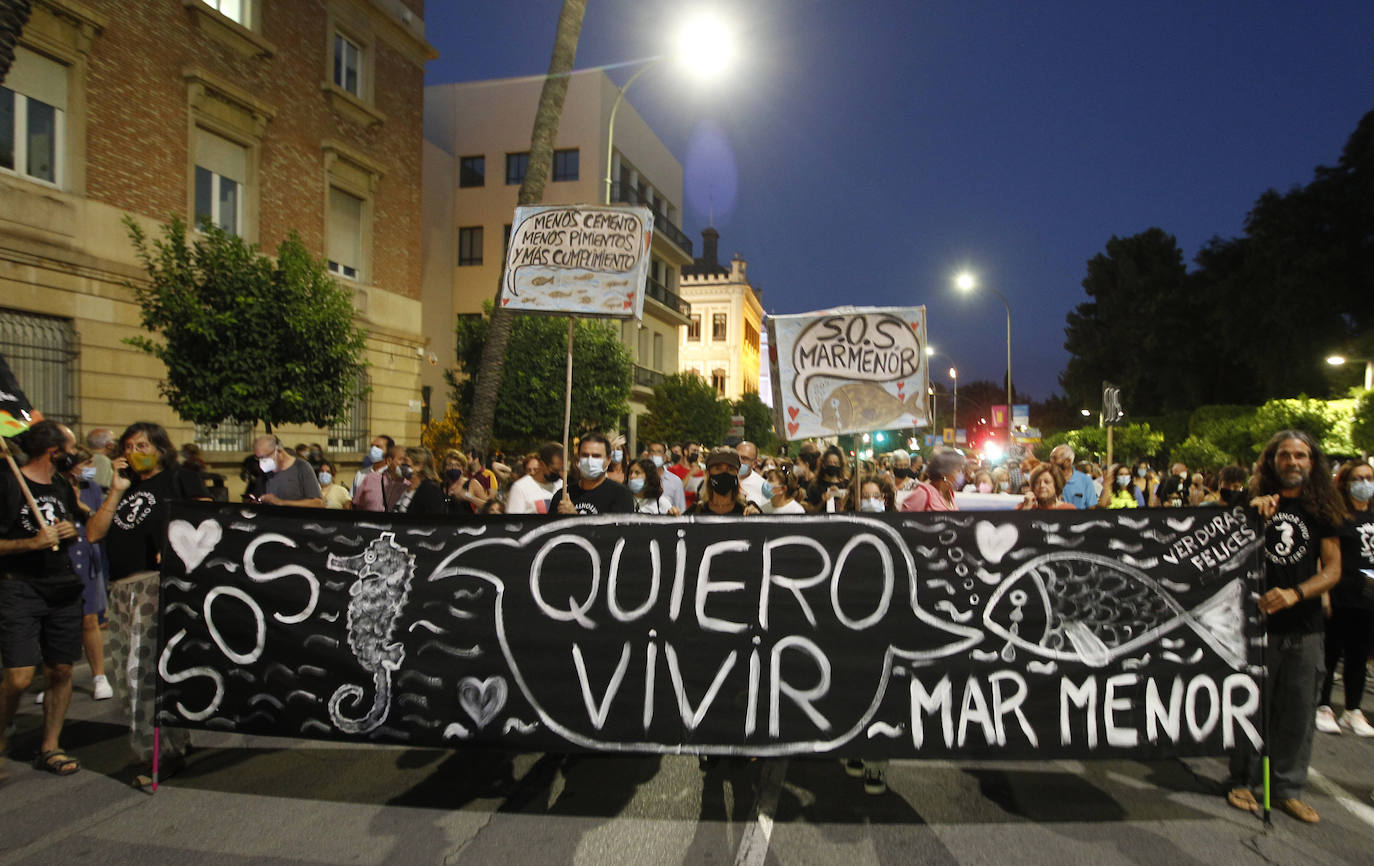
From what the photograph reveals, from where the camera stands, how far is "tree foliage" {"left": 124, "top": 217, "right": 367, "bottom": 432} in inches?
467

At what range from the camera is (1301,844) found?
12.1 feet

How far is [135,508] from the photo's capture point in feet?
16.9

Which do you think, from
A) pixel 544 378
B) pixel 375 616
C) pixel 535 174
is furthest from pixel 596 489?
pixel 544 378

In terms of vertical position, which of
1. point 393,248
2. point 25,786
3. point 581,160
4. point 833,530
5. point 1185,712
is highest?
point 581,160

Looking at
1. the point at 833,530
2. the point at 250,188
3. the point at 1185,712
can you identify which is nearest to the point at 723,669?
the point at 833,530

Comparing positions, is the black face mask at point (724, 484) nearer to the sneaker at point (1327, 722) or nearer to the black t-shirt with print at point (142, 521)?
the black t-shirt with print at point (142, 521)

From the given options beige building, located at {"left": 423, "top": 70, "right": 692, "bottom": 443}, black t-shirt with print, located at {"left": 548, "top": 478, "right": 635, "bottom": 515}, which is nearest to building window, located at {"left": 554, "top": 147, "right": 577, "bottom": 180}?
beige building, located at {"left": 423, "top": 70, "right": 692, "bottom": 443}

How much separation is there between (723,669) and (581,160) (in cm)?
3177

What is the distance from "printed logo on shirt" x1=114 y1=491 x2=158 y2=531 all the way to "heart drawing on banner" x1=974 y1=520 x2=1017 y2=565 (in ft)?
15.6

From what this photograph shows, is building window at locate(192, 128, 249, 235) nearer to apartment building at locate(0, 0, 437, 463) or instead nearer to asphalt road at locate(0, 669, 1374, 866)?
apartment building at locate(0, 0, 437, 463)

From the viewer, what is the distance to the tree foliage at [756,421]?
44281mm

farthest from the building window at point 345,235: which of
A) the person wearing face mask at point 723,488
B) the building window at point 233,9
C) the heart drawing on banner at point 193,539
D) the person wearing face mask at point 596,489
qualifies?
the person wearing face mask at point 723,488

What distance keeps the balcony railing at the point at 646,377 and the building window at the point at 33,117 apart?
969 inches

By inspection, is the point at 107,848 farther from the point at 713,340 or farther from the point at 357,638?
the point at 713,340
